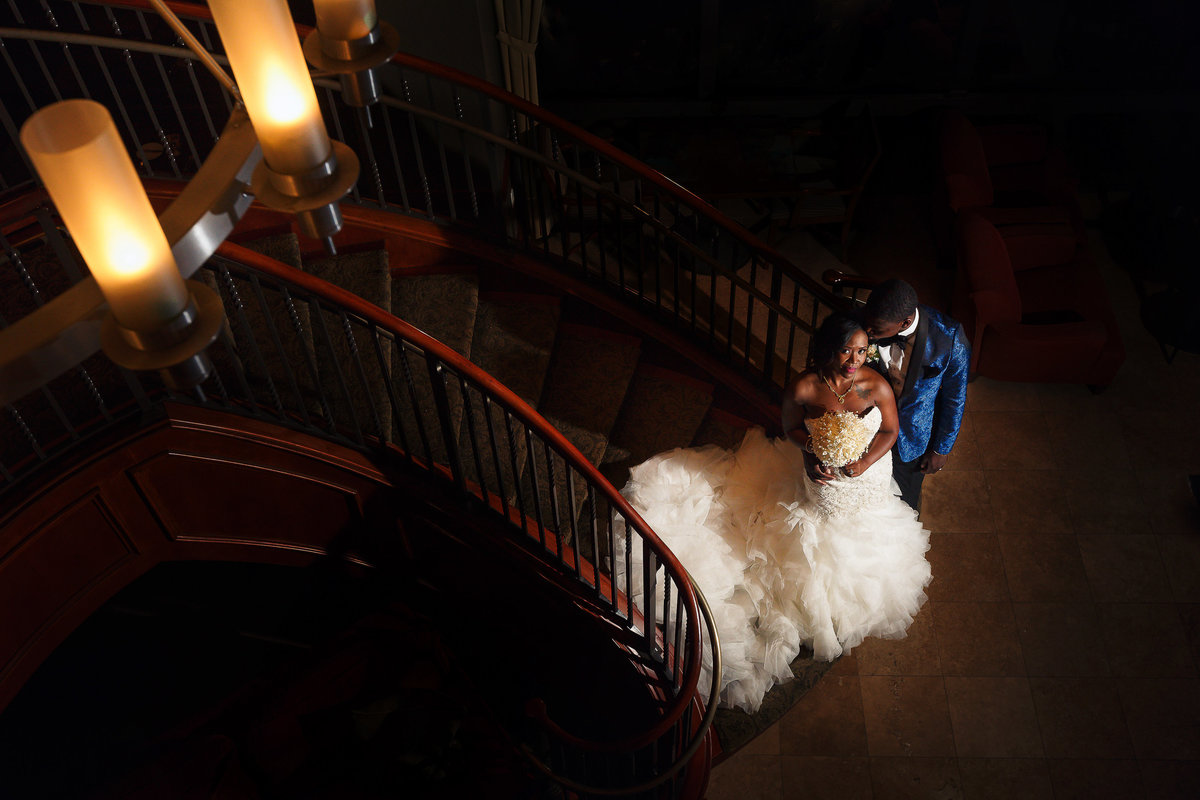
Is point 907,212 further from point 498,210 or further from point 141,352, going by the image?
point 141,352

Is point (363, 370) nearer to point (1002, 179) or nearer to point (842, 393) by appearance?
point (842, 393)

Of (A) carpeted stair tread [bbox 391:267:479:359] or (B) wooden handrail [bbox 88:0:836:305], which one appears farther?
(A) carpeted stair tread [bbox 391:267:479:359]

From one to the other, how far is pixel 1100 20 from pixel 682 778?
6.57 m

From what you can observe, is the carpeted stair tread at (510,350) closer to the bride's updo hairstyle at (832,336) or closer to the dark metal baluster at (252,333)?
the dark metal baluster at (252,333)

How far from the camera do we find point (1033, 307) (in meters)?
6.02

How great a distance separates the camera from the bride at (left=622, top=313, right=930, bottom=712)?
4.26 metres

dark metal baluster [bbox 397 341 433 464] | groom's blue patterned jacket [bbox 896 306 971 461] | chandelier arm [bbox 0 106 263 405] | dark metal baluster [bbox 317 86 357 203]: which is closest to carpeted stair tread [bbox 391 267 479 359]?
dark metal baluster [bbox 317 86 357 203]

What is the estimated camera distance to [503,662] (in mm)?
5320

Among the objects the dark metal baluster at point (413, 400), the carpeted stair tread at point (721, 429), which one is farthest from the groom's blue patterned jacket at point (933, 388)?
the dark metal baluster at point (413, 400)

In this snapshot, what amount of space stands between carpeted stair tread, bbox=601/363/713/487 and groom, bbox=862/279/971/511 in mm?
1093

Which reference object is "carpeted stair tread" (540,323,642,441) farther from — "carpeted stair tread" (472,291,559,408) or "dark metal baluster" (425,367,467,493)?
"dark metal baluster" (425,367,467,493)

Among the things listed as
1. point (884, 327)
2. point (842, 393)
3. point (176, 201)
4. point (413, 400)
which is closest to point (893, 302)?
point (884, 327)

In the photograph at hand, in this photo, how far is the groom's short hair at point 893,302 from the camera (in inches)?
142

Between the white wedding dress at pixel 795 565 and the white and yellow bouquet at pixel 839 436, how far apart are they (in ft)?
0.87
